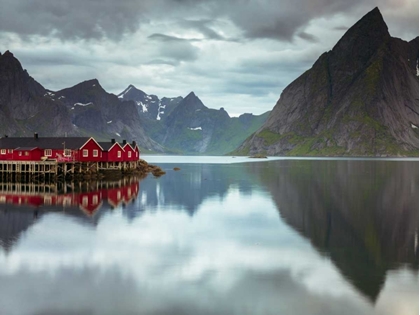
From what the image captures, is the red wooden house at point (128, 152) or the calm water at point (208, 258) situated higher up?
the red wooden house at point (128, 152)

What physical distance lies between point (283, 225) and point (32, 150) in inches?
2547

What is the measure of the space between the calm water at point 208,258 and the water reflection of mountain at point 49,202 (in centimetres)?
19

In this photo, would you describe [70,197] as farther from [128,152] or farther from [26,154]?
[128,152]

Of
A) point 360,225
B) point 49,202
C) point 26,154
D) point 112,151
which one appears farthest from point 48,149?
point 360,225

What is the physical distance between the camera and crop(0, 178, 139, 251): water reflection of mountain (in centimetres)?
3522

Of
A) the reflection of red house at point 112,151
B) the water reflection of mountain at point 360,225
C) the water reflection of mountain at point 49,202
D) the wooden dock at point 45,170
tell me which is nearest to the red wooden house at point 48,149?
the wooden dock at point 45,170

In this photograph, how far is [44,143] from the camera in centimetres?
8900

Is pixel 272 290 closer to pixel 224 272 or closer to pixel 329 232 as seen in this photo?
pixel 224 272

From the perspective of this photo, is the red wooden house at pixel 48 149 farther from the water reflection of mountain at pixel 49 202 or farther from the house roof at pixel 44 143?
the water reflection of mountain at pixel 49 202

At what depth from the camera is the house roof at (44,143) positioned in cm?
8794

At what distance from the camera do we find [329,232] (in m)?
32.8

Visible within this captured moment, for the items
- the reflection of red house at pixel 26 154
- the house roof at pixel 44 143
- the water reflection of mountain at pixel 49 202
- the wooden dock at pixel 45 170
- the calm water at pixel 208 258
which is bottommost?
the calm water at pixel 208 258

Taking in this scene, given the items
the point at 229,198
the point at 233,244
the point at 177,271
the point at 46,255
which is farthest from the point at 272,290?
the point at 229,198

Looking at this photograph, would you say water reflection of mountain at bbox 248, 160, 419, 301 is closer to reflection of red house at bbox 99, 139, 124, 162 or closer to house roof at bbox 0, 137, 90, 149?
reflection of red house at bbox 99, 139, 124, 162
